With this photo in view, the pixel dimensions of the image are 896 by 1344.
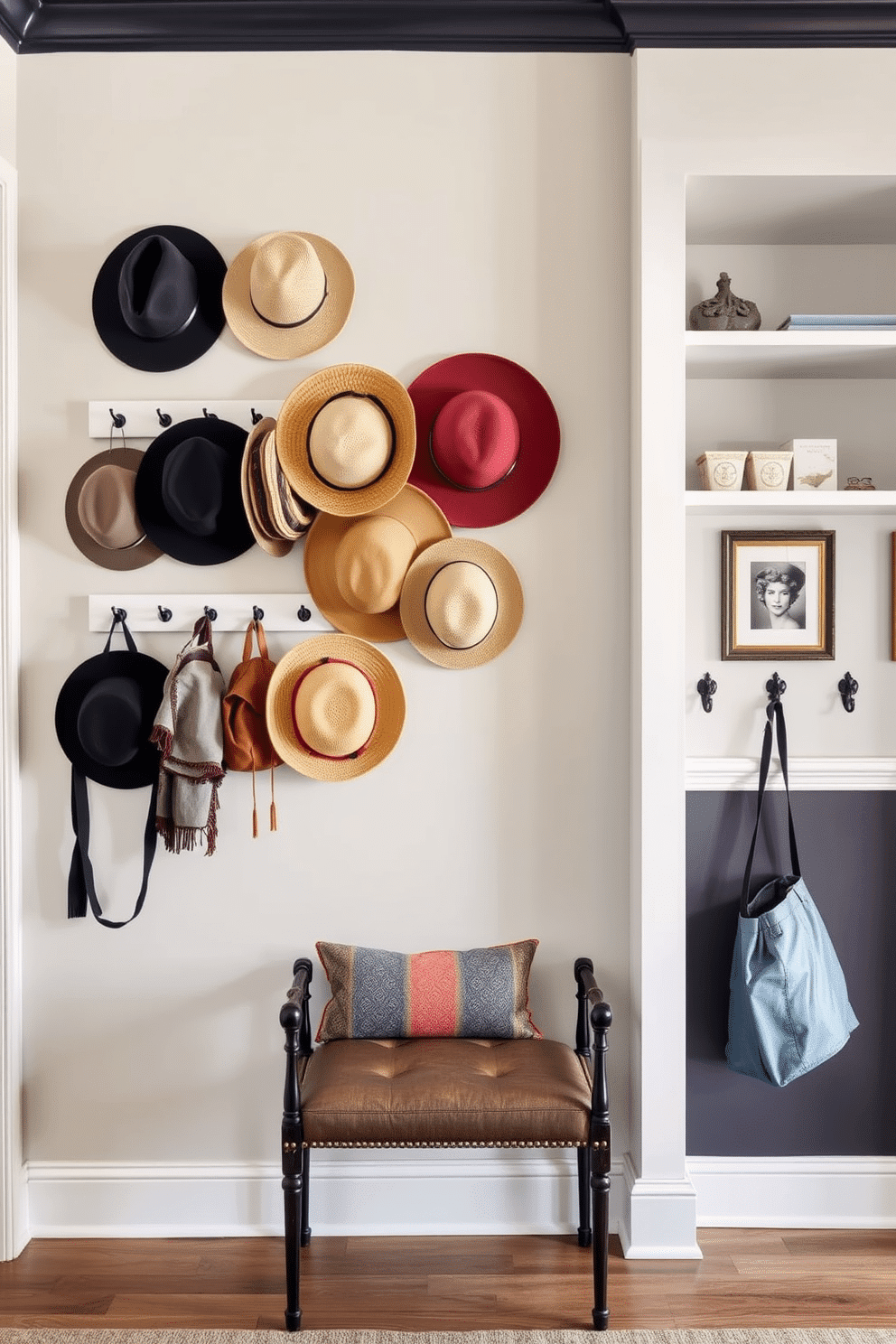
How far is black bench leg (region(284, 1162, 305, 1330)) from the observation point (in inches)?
77.5

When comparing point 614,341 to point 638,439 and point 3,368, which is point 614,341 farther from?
point 3,368

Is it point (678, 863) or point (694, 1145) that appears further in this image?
point (694, 1145)

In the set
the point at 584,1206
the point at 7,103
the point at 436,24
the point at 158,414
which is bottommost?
the point at 584,1206

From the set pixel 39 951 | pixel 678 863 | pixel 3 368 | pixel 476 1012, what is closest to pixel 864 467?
pixel 678 863

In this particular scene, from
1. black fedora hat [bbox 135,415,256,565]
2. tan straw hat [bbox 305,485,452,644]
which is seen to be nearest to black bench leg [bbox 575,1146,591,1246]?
tan straw hat [bbox 305,485,452,644]

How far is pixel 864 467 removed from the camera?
98.9 inches

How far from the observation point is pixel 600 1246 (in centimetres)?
198

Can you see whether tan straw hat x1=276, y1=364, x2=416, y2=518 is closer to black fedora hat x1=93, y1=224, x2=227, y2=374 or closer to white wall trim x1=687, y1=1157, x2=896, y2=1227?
black fedora hat x1=93, y1=224, x2=227, y2=374

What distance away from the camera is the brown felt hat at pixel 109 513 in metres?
2.30

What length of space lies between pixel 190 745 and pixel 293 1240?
1.02 metres

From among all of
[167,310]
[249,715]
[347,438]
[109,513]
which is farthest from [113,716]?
[167,310]

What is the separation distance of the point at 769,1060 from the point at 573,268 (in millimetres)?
1868

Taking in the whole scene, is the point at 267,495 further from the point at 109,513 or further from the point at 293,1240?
the point at 293,1240

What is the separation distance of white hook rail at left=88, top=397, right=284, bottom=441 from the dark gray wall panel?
1.39 meters
